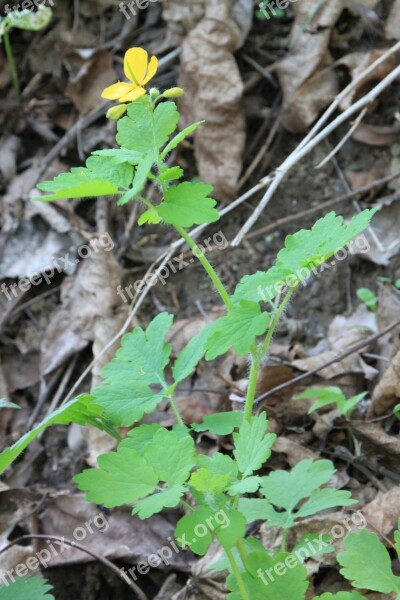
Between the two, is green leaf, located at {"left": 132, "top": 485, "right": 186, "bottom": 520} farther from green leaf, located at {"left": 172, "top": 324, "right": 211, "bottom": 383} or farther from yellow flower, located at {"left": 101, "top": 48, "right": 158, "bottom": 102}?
yellow flower, located at {"left": 101, "top": 48, "right": 158, "bottom": 102}

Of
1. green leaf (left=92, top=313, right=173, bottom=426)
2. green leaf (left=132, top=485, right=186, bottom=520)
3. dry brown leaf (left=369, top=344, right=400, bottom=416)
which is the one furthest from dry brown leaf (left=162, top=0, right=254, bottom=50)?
green leaf (left=132, top=485, right=186, bottom=520)

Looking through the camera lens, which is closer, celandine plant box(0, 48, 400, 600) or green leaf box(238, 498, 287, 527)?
celandine plant box(0, 48, 400, 600)

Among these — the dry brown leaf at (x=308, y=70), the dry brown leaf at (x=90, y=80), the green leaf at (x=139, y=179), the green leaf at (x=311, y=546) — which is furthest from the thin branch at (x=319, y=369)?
the dry brown leaf at (x=90, y=80)

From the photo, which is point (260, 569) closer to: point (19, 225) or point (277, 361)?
point (277, 361)

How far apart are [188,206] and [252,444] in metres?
0.58

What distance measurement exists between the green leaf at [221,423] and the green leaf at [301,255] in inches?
13.8

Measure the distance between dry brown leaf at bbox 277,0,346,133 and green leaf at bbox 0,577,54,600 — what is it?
2671 millimetres

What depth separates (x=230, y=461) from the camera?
1650 millimetres

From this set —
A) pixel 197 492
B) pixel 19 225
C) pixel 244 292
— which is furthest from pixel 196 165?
pixel 197 492

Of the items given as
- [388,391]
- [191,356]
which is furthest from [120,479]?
[388,391]

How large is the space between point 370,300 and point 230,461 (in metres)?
1.64

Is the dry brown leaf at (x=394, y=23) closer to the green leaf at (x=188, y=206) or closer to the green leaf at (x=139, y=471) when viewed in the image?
the green leaf at (x=188, y=206)

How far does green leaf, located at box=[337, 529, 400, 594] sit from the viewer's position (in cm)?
168

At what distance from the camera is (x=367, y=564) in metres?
1.71
